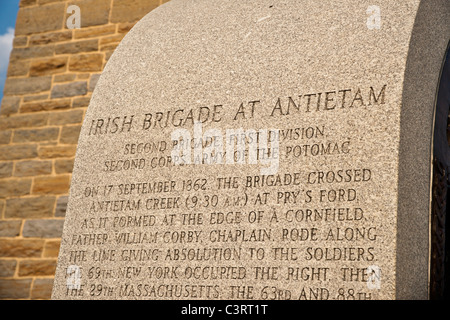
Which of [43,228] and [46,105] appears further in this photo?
[46,105]

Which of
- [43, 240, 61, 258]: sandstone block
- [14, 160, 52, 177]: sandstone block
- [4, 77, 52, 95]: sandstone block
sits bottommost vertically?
[43, 240, 61, 258]: sandstone block

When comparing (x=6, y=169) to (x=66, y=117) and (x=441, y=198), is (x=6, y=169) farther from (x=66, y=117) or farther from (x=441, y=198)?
(x=441, y=198)

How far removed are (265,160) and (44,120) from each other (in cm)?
377

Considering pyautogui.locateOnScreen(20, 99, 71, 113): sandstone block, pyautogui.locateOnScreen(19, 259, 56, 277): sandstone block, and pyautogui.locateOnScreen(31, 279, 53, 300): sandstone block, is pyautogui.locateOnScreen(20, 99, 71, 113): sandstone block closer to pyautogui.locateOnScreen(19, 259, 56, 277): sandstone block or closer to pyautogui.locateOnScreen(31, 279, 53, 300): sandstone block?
pyautogui.locateOnScreen(19, 259, 56, 277): sandstone block

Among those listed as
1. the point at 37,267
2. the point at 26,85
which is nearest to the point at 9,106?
the point at 26,85

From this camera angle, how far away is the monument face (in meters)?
2.16

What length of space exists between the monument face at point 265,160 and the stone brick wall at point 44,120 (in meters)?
2.55

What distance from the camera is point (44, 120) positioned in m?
5.64

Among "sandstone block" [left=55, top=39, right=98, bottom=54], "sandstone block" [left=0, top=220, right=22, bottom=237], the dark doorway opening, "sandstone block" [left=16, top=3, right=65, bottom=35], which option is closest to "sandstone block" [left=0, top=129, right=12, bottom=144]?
"sandstone block" [left=0, top=220, right=22, bottom=237]

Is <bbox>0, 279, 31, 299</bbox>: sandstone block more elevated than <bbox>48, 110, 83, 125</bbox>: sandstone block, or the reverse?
<bbox>48, 110, 83, 125</bbox>: sandstone block

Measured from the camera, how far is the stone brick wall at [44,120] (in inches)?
206

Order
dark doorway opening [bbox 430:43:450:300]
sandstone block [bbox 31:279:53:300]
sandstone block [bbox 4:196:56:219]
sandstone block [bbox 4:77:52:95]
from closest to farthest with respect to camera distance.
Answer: dark doorway opening [bbox 430:43:450:300] < sandstone block [bbox 31:279:53:300] < sandstone block [bbox 4:196:56:219] < sandstone block [bbox 4:77:52:95]

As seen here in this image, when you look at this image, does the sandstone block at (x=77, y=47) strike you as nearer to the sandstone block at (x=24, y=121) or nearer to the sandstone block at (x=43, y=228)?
the sandstone block at (x=24, y=121)

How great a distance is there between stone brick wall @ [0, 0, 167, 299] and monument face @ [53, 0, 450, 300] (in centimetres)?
255
